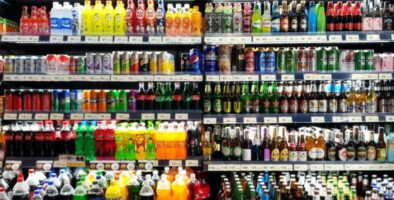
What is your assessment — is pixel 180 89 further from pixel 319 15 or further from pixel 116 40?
pixel 319 15

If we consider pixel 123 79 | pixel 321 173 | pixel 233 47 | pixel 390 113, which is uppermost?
pixel 233 47

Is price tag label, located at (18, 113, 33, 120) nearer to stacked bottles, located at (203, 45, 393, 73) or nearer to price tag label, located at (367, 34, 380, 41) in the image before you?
stacked bottles, located at (203, 45, 393, 73)

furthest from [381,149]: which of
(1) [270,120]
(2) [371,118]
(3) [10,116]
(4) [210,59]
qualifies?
(3) [10,116]

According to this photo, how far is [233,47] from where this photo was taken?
15.4 feet

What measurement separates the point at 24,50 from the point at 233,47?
2.46m

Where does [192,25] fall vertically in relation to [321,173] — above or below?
above

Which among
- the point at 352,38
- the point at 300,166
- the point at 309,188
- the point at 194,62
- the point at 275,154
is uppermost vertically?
the point at 352,38

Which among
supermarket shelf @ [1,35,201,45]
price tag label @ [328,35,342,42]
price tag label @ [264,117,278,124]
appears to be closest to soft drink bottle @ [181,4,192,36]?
supermarket shelf @ [1,35,201,45]

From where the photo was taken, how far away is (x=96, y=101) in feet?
15.0

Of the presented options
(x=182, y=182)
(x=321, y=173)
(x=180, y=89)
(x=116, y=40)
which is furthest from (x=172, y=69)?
(x=321, y=173)

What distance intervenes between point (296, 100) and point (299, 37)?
0.63 meters

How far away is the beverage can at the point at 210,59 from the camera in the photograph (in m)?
4.60

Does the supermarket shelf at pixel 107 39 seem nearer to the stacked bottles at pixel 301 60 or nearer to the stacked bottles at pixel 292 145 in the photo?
the stacked bottles at pixel 301 60

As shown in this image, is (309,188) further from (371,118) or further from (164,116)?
(164,116)
